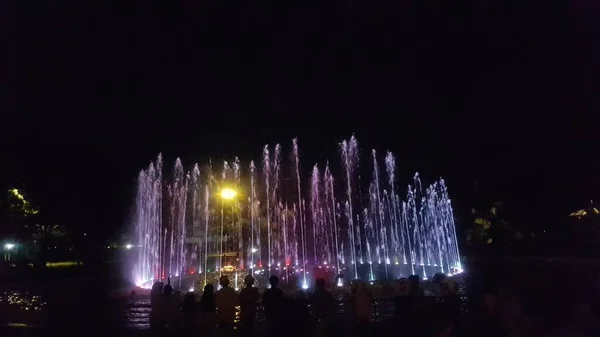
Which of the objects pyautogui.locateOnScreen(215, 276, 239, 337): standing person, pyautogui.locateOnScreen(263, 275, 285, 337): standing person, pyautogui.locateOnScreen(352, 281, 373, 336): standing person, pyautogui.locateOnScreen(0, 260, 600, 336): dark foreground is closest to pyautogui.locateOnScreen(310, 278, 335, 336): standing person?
pyautogui.locateOnScreen(0, 260, 600, 336): dark foreground

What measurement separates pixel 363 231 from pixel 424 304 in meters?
38.6

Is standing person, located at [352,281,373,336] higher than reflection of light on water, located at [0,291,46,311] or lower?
lower

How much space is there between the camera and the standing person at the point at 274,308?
7443 mm

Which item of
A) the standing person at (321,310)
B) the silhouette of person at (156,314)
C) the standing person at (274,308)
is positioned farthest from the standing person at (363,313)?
the silhouette of person at (156,314)

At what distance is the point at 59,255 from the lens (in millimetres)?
44688

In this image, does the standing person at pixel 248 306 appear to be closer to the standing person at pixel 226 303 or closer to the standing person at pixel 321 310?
the standing person at pixel 226 303

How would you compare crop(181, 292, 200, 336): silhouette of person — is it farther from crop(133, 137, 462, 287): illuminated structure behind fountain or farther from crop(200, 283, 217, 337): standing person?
crop(133, 137, 462, 287): illuminated structure behind fountain

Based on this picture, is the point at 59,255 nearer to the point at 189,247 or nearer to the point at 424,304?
the point at 189,247

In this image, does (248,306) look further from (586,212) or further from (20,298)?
(586,212)

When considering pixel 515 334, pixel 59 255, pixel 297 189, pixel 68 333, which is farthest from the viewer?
pixel 297 189

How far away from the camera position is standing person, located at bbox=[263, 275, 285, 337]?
744 cm

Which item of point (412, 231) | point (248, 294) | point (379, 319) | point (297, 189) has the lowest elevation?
point (379, 319)

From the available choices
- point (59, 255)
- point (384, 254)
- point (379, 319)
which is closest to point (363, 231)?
point (384, 254)

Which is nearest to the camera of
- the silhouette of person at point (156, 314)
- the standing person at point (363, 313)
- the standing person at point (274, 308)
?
the standing person at point (274, 308)
